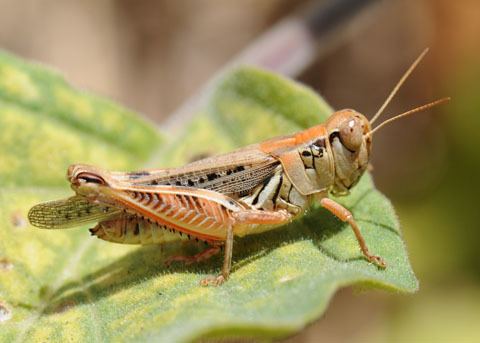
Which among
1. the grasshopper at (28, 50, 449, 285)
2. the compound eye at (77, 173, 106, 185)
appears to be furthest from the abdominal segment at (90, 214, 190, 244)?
the compound eye at (77, 173, 106, 185)

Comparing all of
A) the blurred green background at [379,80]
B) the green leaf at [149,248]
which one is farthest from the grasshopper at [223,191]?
the blurred green background at [379,80]

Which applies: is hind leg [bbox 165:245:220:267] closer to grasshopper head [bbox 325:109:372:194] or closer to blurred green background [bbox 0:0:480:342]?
grasshopper head [bbox 325:109:372:194]

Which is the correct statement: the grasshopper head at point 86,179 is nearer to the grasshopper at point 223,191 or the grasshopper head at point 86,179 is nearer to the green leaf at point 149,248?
the grasshopper at point 223,191

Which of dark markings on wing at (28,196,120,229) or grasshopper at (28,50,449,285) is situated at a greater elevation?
dark markings on wing at (28,196,120,229)

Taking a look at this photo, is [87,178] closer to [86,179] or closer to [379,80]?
[86,179]

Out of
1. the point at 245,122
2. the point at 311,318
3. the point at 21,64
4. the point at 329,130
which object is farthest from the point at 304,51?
the point at 311,318

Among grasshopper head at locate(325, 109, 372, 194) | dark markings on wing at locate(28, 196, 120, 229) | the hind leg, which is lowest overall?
the hind leg

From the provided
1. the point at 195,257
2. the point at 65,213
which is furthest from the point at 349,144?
the point at 65,213
